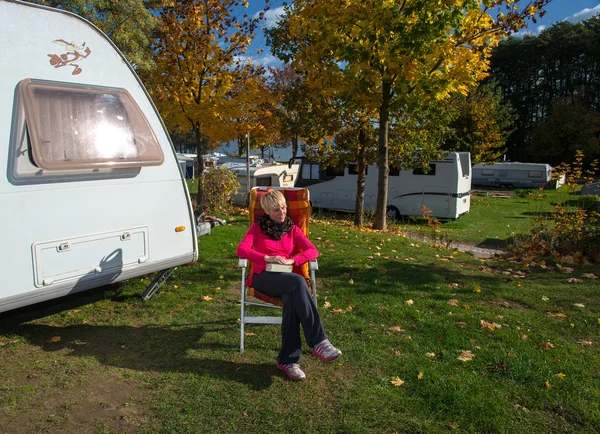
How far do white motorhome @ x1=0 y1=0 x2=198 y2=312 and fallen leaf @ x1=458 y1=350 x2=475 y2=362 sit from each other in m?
2.65

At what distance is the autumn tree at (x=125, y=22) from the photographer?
12867 mm

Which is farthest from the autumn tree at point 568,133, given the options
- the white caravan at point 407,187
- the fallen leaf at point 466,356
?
the fallen leaf at point 466,356

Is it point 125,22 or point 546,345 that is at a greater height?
point 125,22

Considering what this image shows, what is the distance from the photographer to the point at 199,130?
12.1 metres

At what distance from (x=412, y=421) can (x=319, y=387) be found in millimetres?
708

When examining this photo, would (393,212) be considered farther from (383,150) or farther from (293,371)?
(293,371)

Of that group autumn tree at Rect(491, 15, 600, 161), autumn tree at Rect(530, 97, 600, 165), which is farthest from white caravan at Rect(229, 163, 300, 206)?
autumn tree at Rect(491, 15, 600, 161)

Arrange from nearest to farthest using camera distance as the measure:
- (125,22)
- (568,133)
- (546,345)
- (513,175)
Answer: (546,345), (125,22), (513,175), (568,133)

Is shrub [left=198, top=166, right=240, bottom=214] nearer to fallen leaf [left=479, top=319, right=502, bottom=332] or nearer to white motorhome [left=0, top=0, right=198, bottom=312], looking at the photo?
white motorhome [left=0, top=0, right=198, bottom=312]

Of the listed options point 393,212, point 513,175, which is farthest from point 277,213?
point 513,175

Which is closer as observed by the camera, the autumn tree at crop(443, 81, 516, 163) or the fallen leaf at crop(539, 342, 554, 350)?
the fallen leaf at crop(539, 342, 554, 350)

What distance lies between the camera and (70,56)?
380cm

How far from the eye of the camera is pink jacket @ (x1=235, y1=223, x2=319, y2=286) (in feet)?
12.5

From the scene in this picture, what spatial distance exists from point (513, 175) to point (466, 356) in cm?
3314
